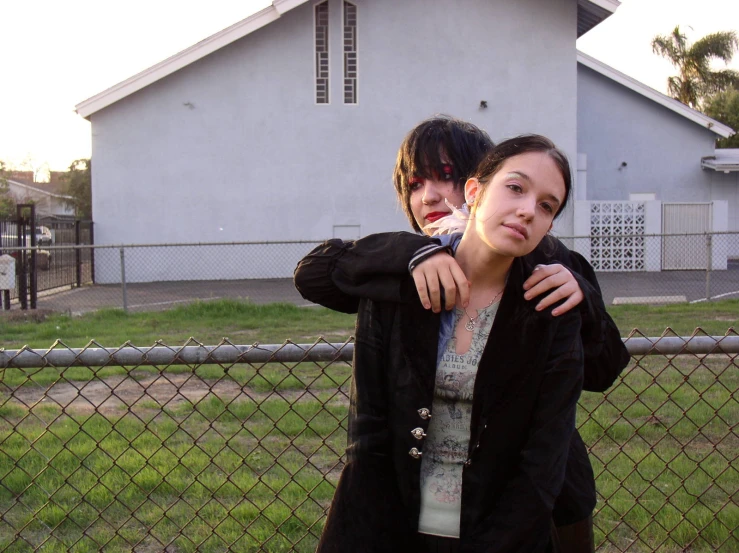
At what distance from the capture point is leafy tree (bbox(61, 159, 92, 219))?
3438cm

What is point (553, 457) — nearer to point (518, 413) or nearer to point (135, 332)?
point (518, 413)

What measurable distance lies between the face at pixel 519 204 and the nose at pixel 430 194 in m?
0.39

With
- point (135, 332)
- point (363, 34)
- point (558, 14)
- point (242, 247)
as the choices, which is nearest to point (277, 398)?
point (135, 332)

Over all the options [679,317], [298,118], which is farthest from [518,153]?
[298,118]

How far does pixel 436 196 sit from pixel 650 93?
22493mm

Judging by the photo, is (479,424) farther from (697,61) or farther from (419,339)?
(697,61)

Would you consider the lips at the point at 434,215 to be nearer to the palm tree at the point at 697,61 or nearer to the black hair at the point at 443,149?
the black hair at the point at 443,149

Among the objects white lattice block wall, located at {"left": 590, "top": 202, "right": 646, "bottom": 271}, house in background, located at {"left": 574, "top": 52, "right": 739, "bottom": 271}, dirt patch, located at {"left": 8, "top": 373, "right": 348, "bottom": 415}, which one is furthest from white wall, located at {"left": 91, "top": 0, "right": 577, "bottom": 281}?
dirt patch, located at {"left": 8, "top": 373, "right": 348, "bottom": 415}

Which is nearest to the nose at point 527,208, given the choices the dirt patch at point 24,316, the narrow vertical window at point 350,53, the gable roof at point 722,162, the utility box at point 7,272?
the dirt patch at point 24,316

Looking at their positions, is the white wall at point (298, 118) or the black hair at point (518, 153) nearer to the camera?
the black hair at point (518, 153)

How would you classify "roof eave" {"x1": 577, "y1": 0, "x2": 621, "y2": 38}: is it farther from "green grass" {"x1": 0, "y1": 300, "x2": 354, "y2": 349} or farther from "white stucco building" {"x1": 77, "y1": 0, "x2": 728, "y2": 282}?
"green grass" {"x1": 0, "y1": 300, "x2": 354, "y2": 349}

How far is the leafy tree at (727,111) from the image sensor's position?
3262 centimetres

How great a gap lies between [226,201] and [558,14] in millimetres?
9143

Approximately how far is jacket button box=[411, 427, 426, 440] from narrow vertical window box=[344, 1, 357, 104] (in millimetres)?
17948
